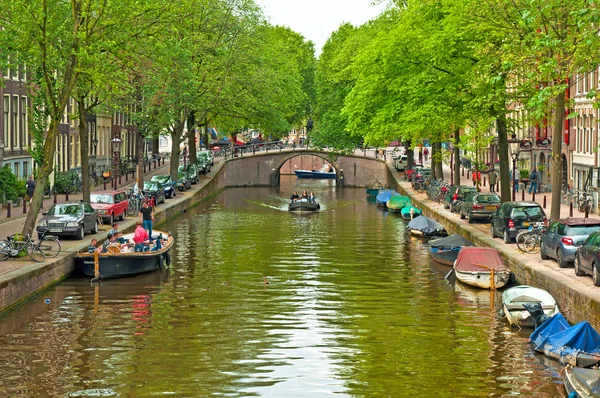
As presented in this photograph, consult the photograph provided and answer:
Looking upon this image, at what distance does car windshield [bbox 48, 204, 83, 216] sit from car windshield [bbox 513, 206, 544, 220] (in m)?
17.0

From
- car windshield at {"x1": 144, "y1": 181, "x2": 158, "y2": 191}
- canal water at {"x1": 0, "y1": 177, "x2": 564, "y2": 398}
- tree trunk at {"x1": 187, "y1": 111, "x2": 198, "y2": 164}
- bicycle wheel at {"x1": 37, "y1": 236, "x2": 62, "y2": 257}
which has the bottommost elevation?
canal water at {"x1": 0, "y1": 177, "x2": 564, "y2": 398}

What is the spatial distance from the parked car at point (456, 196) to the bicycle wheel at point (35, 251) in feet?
91.4

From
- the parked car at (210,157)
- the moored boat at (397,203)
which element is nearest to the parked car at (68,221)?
the moored boat at (397,203)

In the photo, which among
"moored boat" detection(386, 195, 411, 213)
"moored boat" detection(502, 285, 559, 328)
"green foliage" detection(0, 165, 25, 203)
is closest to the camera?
"moored boat" detection(502, 285, 559, 328)

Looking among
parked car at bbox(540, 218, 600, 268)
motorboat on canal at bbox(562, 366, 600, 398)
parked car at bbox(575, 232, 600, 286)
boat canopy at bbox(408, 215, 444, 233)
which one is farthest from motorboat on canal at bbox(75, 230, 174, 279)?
motorboat on canal at bbox(562, 366, 600, 398)

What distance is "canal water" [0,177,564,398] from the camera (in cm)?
2473

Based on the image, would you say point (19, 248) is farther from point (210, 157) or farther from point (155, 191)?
point (210, 157)

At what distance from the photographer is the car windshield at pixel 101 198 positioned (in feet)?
181

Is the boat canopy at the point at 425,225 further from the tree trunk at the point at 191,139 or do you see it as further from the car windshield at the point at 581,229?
the tree trunk at the point at 191,139

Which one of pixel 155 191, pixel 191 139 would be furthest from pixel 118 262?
pixel 191 139

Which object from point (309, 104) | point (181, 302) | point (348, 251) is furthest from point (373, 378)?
point (309, 104)

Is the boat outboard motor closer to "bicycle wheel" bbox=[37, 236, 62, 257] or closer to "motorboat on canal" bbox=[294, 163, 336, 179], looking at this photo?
"bicycle wheel" bbox=[37, 236, 62, 257]

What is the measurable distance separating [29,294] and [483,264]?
48.1 ft

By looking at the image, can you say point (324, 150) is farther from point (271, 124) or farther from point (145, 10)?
point (145, 10)
